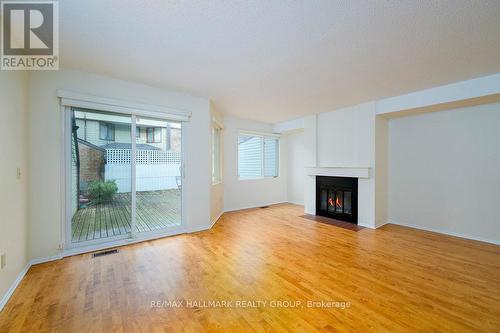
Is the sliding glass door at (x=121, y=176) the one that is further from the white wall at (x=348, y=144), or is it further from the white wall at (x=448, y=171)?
the white wall at (x=448, y=171)

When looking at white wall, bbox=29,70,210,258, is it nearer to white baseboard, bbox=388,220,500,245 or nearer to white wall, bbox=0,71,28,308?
white wall, bbox=0,71,28,308

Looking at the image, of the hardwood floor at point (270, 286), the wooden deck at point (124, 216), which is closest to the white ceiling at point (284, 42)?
the wooden deck at point (124, 216)

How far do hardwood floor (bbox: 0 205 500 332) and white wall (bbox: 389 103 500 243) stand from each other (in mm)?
490

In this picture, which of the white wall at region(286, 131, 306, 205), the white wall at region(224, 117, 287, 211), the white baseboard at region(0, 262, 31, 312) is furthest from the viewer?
the white wall at region(286, 131, 306, 205)

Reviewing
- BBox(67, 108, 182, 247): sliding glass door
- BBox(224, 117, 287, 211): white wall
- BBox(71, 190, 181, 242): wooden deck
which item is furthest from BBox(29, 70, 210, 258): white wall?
BBox(224, 117, 287, 211): white wall

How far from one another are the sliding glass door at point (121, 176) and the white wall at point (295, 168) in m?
3.90

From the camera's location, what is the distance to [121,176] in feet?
10.7

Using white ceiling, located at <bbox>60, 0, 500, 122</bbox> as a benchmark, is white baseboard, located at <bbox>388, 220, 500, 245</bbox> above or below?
below

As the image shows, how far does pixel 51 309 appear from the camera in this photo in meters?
1.76

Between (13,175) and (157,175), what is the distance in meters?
1.69

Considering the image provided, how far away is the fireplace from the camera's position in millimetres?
4395

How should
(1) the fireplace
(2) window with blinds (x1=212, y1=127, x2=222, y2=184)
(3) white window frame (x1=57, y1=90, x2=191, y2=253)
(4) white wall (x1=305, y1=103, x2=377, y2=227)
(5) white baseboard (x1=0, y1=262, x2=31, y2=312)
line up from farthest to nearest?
1. (2) window with blinds (x1=212, y1=127, x2=222, y2=184)
2. (1) the fireplace
3. (4) white wall (x1=305, y1=103, x2=377, y2=227)
4. (3) white window frame (x1=57, y1=90, x2=191, y2=253)
5. (5) white baseboard (x1=0, y1=262, x2=31, y2=312)

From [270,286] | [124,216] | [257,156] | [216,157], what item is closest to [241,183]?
[257,156]

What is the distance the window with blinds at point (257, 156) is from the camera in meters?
5.80
